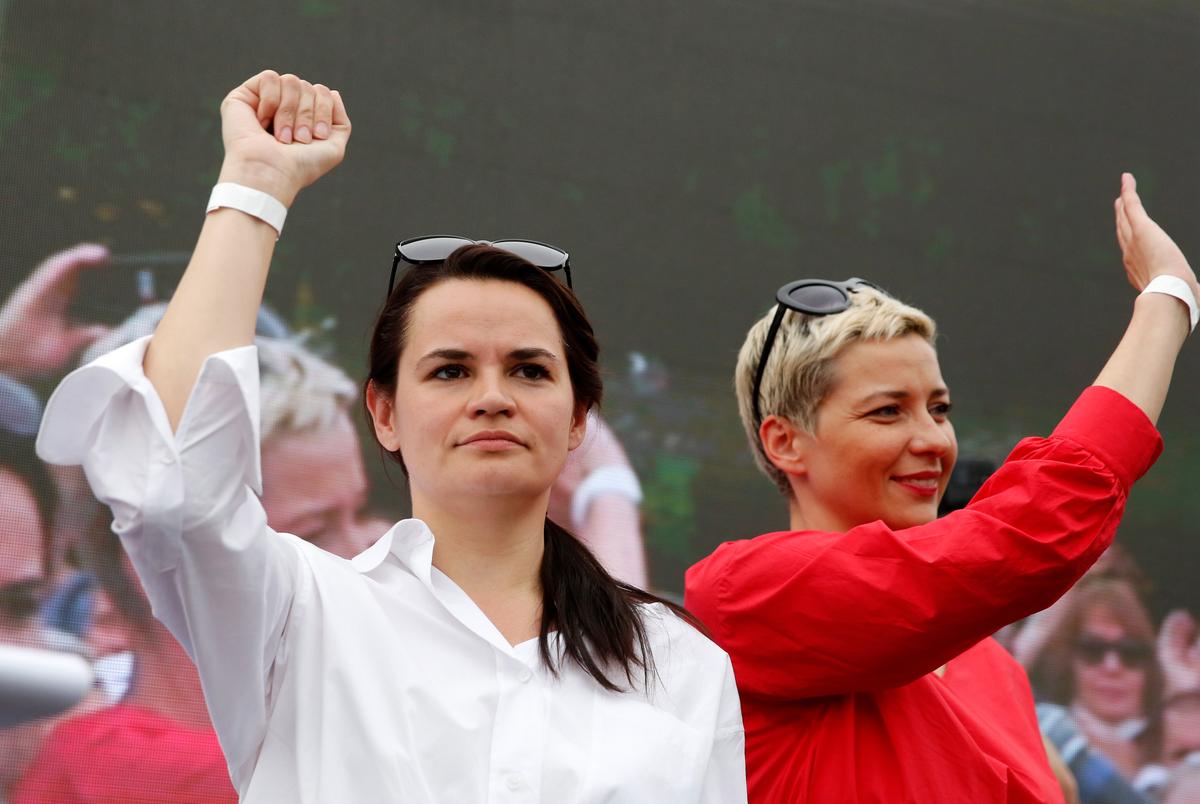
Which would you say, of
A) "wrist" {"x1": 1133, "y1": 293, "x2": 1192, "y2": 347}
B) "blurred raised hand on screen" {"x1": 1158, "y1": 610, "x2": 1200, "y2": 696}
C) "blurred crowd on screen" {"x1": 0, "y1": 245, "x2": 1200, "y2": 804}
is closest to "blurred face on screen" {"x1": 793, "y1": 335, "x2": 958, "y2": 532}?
"wrist" {"x1": 1133, "y1": 293, "x2": 1192, "y2": 347}

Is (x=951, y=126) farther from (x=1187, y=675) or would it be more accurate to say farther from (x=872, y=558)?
(x=872, y=558)

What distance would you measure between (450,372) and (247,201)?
26 centimetres

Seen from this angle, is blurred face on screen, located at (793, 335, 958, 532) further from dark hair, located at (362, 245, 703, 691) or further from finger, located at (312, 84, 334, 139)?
finger, located at (312, 84, 334, 139)

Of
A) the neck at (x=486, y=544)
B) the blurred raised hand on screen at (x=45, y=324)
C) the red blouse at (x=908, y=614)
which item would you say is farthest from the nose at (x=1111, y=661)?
the blurred raised hand on screen at (x=45, y=324)

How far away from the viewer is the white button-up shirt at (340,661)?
94 cm

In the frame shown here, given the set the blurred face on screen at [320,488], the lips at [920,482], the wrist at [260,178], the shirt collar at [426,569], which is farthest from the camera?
the blurred face on screen at [320,488]

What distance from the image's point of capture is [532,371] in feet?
4.08

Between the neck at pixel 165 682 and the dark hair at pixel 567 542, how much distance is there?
3.01 ft

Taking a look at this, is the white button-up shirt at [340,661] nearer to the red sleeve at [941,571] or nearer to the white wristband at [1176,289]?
the red sleeve at [941,571]

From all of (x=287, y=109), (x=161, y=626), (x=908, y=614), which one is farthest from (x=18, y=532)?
(x=908, y=614)

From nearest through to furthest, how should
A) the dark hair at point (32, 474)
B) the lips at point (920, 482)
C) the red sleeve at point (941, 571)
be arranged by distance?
the red sleeve at point (941, 571), the lips at point (920, 482), the dark hair at point (32, 474)

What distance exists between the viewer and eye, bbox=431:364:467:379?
4.00 feet

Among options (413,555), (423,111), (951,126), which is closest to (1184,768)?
(951,126)

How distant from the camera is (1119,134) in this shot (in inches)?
114
